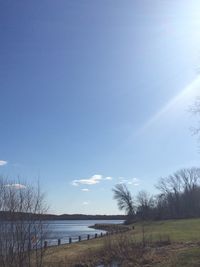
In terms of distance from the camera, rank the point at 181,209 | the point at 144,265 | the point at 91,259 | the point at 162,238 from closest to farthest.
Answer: the point at 144,265 → the point at 91,259 → the point at 162,238 → the point at 181,209

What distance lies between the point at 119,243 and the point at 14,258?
14014mm

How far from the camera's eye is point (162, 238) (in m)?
34.8

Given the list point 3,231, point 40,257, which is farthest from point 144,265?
point 3,231

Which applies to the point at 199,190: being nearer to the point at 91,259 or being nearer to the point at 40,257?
the point at 91,259

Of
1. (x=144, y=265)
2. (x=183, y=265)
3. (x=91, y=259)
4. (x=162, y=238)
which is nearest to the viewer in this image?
(x=183, y=265)

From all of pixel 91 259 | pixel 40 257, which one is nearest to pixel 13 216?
pixel 40 257

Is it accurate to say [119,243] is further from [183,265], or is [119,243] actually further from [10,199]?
[10,199]

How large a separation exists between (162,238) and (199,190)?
98953 millimetres

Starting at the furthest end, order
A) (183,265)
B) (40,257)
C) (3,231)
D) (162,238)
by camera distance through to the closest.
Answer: (162,238) < (183,265) < (40,257) < (3,231)

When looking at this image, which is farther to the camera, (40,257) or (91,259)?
(91,259)

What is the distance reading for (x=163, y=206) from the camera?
126m

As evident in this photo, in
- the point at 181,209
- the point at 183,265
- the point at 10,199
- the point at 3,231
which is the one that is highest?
the point at 181,209

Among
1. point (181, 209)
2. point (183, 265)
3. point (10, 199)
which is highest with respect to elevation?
point (181, 209)

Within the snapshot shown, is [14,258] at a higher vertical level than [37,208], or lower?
lower
